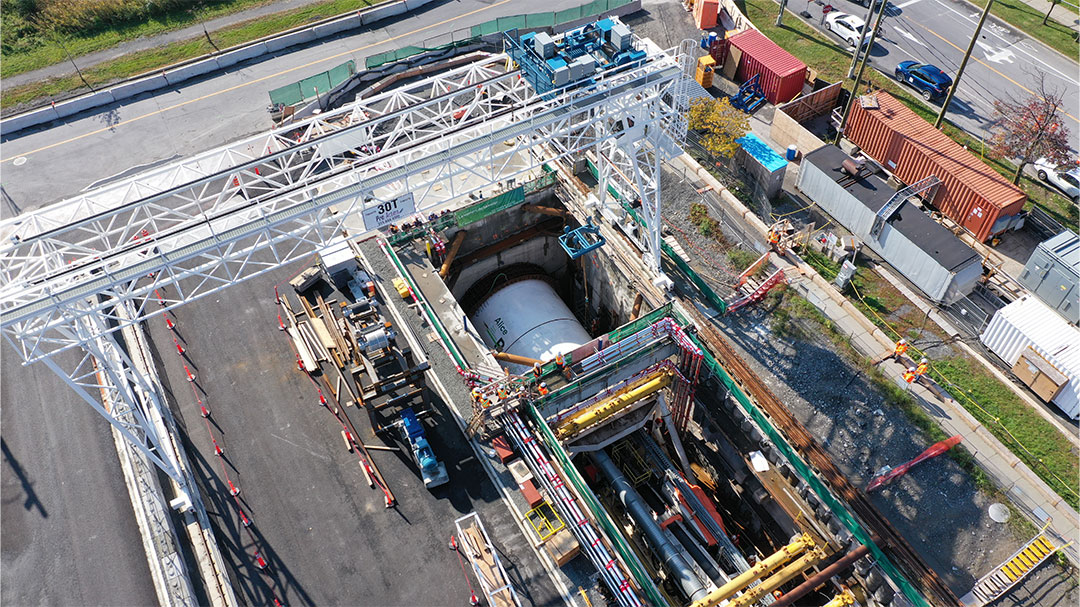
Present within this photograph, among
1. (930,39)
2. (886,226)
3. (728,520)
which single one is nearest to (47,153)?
(728,520)

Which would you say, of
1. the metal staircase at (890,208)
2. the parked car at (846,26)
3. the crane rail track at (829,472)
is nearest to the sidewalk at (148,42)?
the parked car at (846,26)

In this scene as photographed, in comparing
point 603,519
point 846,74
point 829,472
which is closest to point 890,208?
point 846,74

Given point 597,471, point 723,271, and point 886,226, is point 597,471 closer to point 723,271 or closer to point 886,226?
point 723,271

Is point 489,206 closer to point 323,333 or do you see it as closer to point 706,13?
point 323,333

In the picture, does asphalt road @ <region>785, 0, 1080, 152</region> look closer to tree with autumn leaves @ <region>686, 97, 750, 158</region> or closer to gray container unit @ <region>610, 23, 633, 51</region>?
tree with autumn leaves @ <region>686, 97, 750, 158</region>

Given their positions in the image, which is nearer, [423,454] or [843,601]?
[843,601]
